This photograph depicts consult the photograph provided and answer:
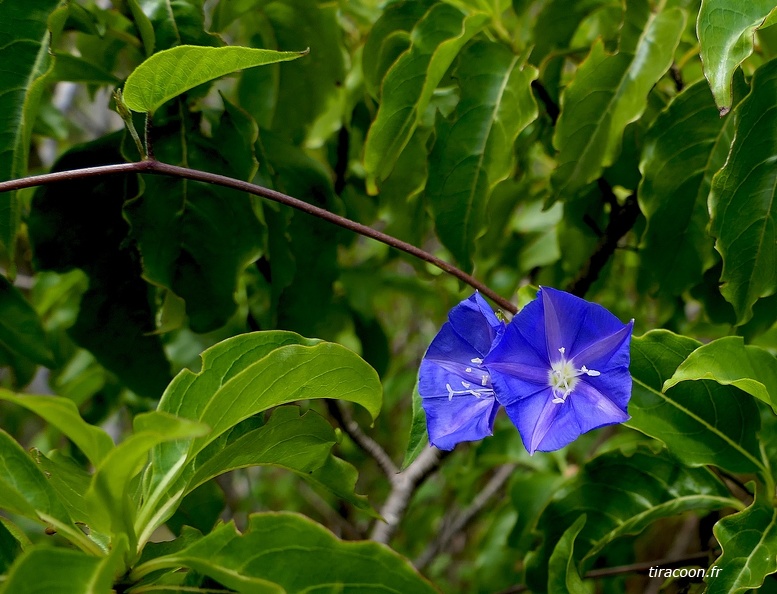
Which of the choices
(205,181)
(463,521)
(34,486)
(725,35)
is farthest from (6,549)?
(463,521)

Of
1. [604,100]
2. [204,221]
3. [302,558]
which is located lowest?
[302,558]

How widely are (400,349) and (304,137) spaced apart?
153 centimetres

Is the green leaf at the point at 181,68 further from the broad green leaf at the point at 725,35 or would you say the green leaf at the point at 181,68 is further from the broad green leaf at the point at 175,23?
the broad green leaf at the point at 725,35

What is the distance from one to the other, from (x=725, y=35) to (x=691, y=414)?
1.51 ft

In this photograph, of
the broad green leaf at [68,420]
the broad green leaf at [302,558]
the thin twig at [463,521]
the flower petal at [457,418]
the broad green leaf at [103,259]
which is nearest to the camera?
the broad green leaf at [68,420]

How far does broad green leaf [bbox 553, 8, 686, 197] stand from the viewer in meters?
1.01

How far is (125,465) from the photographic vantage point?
2.10ft

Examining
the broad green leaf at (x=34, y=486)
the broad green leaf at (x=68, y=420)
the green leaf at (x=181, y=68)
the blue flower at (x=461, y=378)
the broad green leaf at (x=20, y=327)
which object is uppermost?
the green leaf at (x=181, y=68)

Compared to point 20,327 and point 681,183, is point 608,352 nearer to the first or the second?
point 681,183

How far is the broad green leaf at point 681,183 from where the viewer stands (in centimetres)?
101

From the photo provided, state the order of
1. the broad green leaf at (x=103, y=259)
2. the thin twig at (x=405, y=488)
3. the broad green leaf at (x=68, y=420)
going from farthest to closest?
the thin twig at (x=405, y=488) < the broad green leaf at (x=103, y=259) < the broad green leaf at (x=68, y=420)

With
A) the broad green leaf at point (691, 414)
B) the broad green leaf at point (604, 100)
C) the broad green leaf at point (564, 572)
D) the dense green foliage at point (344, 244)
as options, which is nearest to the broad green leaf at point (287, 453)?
the dense green foliage at point (344, 244)

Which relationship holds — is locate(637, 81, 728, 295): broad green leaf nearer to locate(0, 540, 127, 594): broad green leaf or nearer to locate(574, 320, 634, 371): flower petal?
locate(574, 320, 634, 371): flower petal

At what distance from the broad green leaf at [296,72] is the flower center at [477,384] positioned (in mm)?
626
